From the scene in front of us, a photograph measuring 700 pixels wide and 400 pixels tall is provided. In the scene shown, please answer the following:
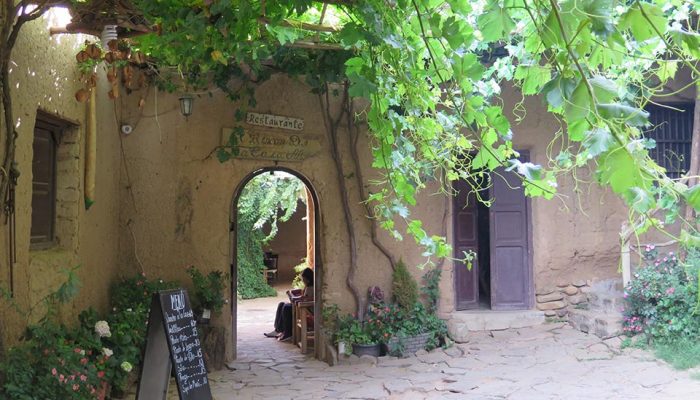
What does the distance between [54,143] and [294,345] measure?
4.62 m

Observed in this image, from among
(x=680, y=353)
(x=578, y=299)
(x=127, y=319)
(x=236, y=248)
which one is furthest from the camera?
(x=578, y=299)

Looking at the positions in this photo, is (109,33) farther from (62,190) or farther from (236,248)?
(236,248)

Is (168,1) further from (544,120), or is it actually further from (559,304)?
(559,304)

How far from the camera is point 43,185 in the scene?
16.1 ft

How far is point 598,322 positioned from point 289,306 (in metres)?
4.27

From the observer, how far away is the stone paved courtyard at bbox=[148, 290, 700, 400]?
5.78 meters

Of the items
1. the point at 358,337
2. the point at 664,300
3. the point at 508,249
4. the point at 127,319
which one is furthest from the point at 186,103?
the point at 664,300

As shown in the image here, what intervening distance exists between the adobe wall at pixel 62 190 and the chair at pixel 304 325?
249 cm

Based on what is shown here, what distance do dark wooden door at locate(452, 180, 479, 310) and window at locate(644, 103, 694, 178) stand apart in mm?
2649

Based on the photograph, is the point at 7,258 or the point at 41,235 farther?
the point at 41,235

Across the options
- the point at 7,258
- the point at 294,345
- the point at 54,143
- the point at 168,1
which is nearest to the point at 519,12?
the point at 168,1

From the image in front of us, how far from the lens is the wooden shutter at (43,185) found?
15.6ft

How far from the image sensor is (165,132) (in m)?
7.04

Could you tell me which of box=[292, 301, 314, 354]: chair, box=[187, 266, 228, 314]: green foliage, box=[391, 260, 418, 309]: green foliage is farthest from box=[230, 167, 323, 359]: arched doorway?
box=[391, 260, 418, 309]: green foliage
